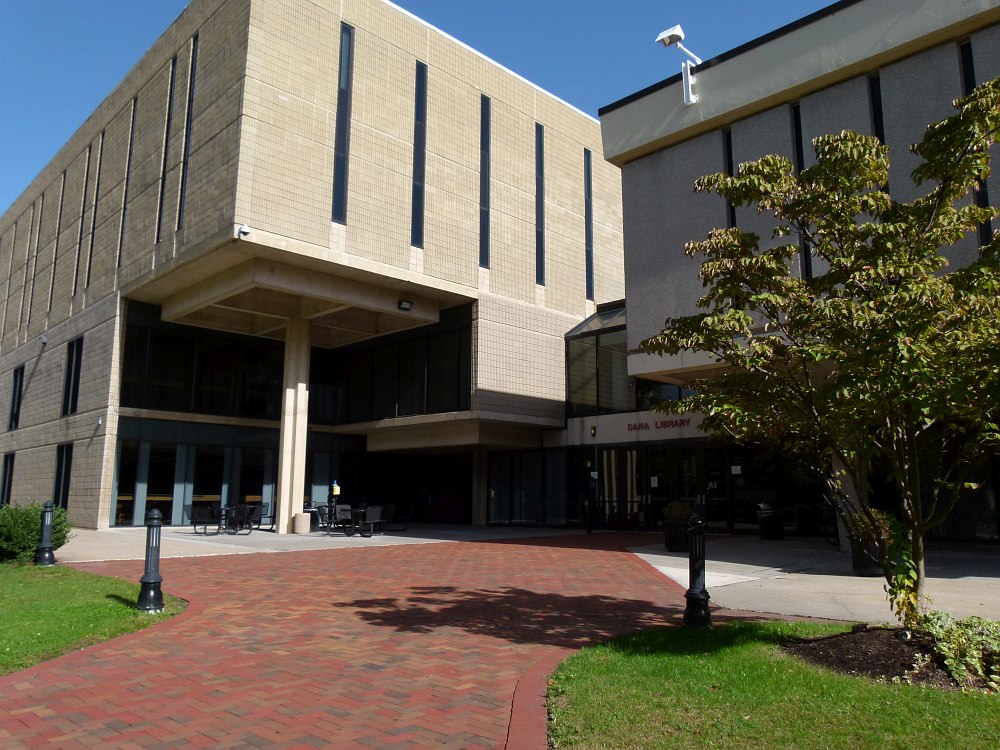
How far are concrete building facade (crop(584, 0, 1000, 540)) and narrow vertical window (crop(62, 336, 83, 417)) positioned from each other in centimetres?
2186

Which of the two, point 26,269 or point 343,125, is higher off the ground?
point 343,125

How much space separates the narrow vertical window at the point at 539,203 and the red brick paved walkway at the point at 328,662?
17.5m

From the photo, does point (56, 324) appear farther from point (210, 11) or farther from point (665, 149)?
point (665, 149)

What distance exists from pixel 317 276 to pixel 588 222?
12678mm

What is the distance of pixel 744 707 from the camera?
15.3 ft

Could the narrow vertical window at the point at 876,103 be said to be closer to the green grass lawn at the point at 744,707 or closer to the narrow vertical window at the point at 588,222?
the green grass lawn at the point at 744,707

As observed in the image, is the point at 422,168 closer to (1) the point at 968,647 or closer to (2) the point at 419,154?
(2) the point at 419,154

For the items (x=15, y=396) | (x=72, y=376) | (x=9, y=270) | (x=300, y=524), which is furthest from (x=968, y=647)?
(x=9, y=270)

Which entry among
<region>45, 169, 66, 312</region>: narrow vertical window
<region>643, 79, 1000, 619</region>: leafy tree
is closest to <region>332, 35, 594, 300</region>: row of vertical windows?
<region>643, 79, 1000, 619</region>: leafy tree

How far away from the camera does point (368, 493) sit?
30.5 metres

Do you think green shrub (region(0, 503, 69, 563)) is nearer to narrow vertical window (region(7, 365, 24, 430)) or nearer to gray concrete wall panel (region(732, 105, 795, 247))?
gray concrete wall panel (region(732, 105, 795, 247))

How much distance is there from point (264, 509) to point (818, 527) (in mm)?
19217

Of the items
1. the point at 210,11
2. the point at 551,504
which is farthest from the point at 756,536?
the point at 210,11

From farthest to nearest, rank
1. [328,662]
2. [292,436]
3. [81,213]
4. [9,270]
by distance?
1. [9,270]
2. [81,213]
3. [292,436]
4. [328,662]
